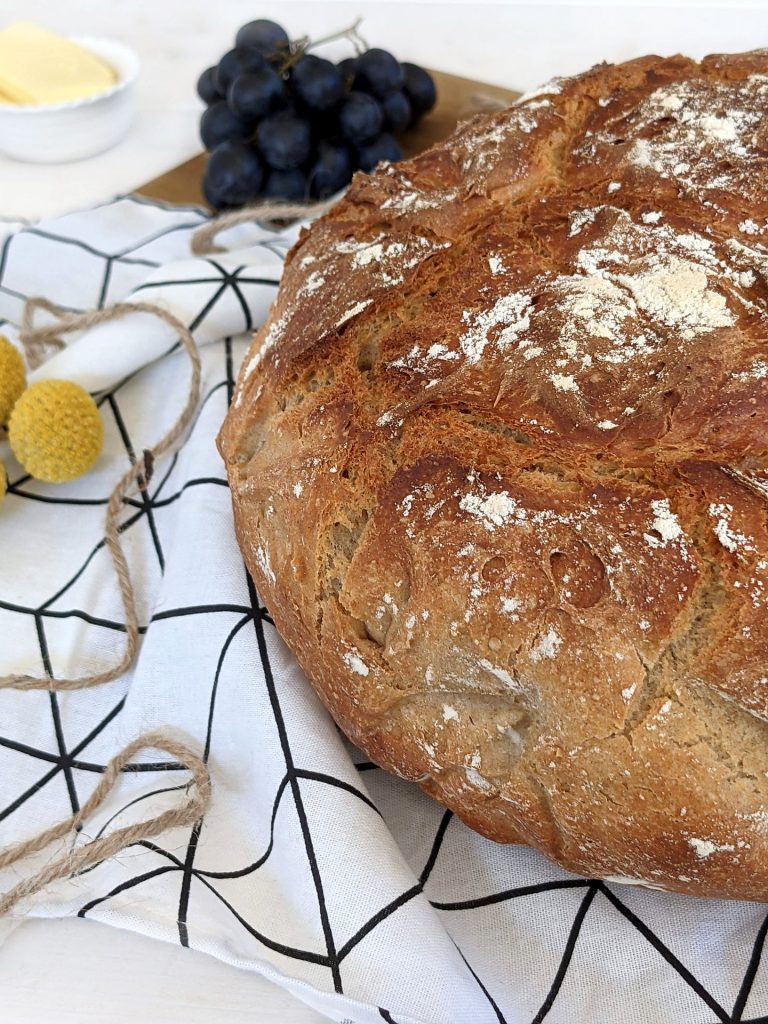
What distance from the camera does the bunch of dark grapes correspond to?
183cm

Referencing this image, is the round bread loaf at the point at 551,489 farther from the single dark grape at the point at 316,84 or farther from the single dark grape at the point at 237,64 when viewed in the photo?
the single dark grape at the point at 237,64

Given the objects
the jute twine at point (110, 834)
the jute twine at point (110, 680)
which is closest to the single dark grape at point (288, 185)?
the jute twine at point (110, 680)

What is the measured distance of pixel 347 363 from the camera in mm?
1022

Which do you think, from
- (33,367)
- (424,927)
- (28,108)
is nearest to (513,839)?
(424,927)

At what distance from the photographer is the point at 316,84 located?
1811 mm

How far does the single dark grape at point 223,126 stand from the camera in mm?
1905

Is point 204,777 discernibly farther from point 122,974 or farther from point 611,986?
point 611,986

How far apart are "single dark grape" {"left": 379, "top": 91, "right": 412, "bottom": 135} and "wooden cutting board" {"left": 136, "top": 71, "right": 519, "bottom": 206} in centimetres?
10

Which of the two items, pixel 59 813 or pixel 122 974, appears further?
pixel 59 813

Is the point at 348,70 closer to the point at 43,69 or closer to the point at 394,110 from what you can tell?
the point at 394,110

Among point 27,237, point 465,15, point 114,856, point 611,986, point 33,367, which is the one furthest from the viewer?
point 465,15

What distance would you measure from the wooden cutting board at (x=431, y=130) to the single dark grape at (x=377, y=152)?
5.4 inches

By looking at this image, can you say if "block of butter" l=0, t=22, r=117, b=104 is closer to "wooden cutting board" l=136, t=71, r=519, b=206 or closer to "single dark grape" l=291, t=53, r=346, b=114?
"wooden cutting board" l=136, t=71, r=519, b=206

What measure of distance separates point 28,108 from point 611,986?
207cm
